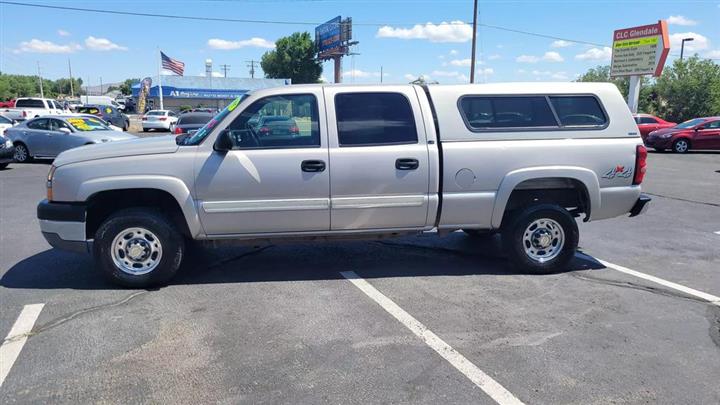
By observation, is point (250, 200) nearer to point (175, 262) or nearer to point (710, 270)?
point (175, 262)

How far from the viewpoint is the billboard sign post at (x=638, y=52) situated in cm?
2970

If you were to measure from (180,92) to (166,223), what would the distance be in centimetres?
7135

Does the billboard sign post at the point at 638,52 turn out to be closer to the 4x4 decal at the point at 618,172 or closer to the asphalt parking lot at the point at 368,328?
the asphalt parking lot at the point at 368,328

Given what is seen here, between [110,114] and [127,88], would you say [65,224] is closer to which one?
[110,114]

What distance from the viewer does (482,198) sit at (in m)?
5.51

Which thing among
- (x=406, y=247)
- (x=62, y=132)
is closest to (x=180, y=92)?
(x=62, y=132)

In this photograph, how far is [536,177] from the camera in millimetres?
5488

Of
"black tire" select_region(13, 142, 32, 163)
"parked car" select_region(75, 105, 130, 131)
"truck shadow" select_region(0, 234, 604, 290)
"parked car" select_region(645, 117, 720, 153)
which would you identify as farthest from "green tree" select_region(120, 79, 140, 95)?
"truck shadow" select_region(0, 234, 604, 290)

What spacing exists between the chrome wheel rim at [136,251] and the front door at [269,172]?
0.56 meters

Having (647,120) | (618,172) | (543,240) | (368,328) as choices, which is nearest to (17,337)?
(368,328)

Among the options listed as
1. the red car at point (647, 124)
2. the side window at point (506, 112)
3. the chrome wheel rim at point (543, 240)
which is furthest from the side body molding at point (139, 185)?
the red car at point (647, 124)

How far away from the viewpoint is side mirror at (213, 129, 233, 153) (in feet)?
16.4

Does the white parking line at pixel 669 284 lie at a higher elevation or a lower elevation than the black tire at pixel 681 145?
lower

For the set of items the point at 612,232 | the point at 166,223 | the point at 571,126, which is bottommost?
the point at 612,232
